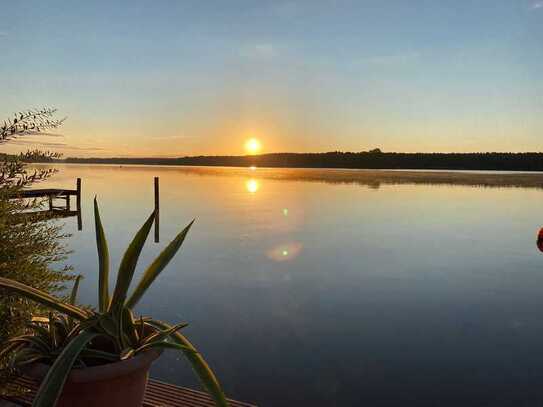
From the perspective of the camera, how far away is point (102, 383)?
2393 millimetres

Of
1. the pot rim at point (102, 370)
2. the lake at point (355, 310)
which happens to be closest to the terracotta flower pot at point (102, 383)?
the pot rim at point (102, 370)

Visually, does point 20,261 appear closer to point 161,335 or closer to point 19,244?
point 19,244

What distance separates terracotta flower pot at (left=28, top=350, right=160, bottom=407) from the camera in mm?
2338

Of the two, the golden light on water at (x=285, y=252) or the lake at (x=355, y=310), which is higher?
the lake at (x=355, y=310)

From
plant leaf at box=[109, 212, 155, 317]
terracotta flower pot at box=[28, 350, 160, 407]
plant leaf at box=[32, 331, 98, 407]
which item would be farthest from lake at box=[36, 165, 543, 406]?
plant leaf at box=[32, 331, 98, 407]

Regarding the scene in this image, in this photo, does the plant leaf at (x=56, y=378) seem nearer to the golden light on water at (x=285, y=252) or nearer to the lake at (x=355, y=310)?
the lake at (x=355, y=310)

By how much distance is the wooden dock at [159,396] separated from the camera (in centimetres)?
316

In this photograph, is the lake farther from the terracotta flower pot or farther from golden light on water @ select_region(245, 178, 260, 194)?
golden light on water @ select_region(245, 178, 260, 194)

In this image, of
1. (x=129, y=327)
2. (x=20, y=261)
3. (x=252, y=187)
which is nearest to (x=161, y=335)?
(x=129, y=327)

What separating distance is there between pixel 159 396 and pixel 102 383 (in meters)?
1.45

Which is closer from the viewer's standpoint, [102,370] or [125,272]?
[102,370]

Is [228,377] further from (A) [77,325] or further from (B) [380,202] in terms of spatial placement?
(B) [380,202]

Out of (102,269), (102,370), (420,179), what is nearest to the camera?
(102,370)

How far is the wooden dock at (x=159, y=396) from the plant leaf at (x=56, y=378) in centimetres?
119
